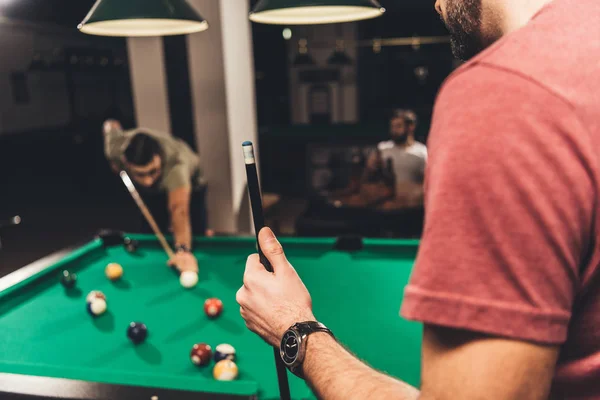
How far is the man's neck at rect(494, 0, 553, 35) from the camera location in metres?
0.64

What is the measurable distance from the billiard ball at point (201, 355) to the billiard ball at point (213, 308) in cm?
32

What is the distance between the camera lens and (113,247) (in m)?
2.84

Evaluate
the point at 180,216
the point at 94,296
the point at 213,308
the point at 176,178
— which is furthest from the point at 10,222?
the point at 213,308

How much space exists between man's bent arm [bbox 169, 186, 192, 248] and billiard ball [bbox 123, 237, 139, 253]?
0.75 ft

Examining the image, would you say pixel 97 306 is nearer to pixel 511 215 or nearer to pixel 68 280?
pixel 68 280

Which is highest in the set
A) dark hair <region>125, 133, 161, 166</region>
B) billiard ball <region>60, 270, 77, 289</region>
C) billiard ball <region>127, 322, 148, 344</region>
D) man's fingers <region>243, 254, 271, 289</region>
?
man's fingers <region>243, 254, 271, 289</region>

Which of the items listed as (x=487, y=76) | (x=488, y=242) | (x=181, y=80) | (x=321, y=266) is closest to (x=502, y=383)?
(x=488, y=242)

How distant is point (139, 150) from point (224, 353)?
2002 mm

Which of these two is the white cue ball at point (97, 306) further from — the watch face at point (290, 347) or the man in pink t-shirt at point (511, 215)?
the man in pink t-shirt at point (511, 215)

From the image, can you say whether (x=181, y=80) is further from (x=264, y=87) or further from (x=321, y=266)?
(x=264, y=87)

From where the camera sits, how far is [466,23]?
0.72 m

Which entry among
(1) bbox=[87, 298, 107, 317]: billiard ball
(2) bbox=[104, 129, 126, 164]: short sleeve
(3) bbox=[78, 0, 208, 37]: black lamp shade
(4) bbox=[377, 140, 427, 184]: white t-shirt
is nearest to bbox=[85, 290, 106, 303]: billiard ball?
(1) bbox=[87, 298, 107, 317]: billiard ball

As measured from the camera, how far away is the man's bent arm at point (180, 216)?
2.73 m

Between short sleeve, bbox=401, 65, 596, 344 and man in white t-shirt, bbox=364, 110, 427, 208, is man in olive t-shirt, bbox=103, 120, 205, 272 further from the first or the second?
short sleeve, bbox=401, 65, 596, 344
